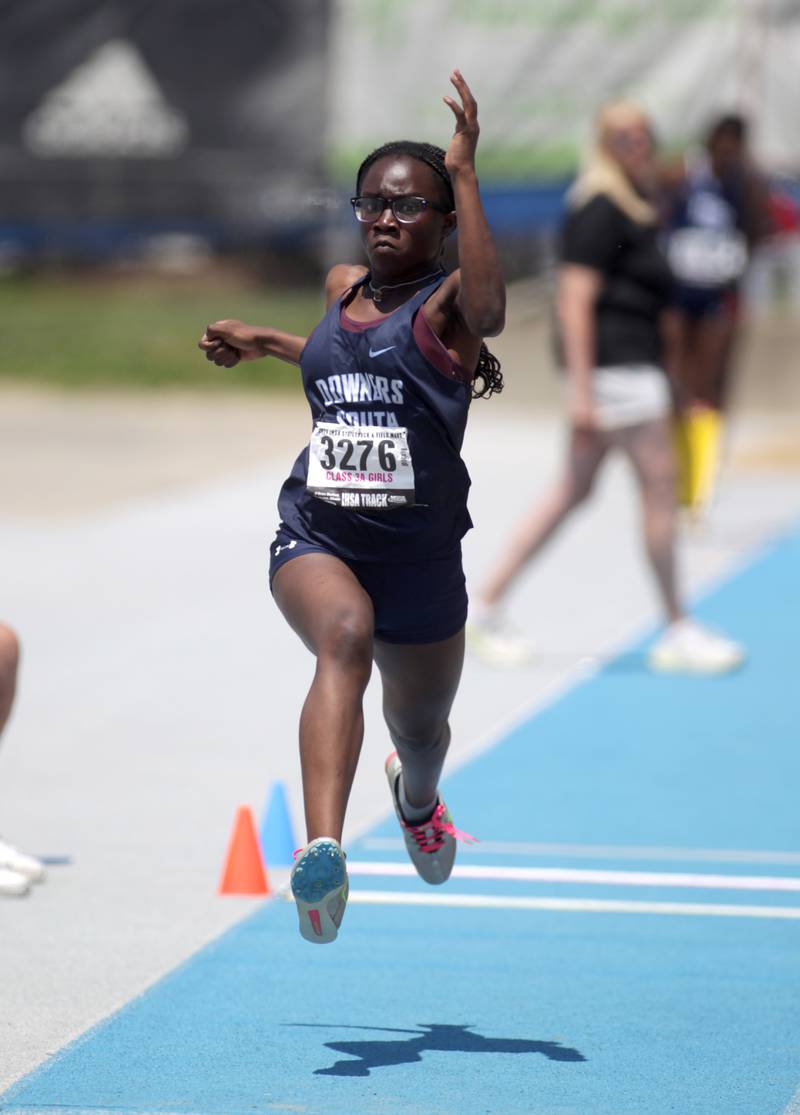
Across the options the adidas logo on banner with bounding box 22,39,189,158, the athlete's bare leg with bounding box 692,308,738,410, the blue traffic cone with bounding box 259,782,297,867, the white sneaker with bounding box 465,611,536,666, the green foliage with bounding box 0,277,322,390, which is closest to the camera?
the blue traffic cone with bounding box 259,782,297,867

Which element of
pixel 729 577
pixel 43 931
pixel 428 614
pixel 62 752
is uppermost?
pixel 729 577

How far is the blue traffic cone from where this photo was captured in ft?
20.2

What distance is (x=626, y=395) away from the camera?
8953 millimetres

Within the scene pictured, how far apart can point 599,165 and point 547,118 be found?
9.60m

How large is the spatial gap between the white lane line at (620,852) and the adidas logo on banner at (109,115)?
47.8ft

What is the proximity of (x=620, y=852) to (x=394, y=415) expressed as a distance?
221 centimetres

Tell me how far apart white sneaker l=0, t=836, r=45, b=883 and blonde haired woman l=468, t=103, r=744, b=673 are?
3741 millimetres

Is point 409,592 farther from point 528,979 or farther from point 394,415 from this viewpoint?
point 528,979

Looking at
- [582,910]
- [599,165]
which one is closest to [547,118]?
[599,165]

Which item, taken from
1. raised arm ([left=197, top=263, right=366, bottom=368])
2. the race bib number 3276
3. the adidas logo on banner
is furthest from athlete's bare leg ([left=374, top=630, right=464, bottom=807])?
the adidas logo on banner

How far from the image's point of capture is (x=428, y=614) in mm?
4719

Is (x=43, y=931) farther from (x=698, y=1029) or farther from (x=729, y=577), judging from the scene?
(x=729, y=577)

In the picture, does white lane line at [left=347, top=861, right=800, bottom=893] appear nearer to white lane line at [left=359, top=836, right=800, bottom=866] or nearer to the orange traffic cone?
white lane line at [left=359, top=836, right=800, bottom=866]

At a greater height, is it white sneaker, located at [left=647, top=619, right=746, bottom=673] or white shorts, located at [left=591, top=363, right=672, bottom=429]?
white shorts, located at [left=591, top=363, right=672, bottom=429]
